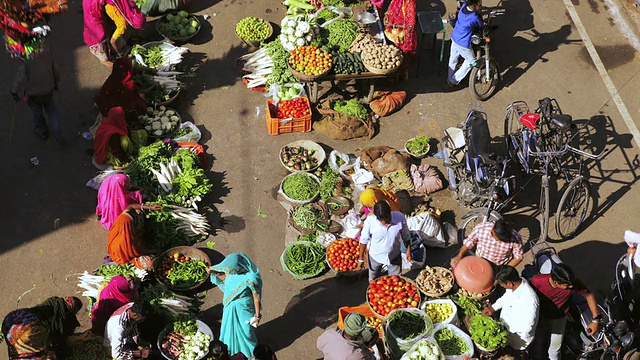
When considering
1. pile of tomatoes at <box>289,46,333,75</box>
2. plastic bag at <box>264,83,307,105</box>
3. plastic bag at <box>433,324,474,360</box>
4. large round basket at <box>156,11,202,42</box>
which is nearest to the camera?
plastic bag at <box>433,324,474,360</box>

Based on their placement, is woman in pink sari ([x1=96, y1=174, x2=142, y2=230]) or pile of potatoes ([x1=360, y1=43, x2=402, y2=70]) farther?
pile of potatoes ([x1=360, y1=43, x2=402, y2=70])

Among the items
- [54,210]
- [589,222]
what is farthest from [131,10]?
[589,222]

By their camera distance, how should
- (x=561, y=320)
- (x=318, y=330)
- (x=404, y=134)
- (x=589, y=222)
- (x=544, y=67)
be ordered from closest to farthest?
(x=561, y=320)
(x=318, y=330)
(x=589, y=222)
(x=404, y=134)
(x=544, y=67)

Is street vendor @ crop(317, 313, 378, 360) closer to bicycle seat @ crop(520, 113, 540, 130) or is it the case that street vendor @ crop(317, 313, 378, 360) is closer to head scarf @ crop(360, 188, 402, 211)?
head scarf @ crop(360, 188, 402, 211)

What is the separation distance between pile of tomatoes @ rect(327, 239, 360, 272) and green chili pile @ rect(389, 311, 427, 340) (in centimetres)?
117

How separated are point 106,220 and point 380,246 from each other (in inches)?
153

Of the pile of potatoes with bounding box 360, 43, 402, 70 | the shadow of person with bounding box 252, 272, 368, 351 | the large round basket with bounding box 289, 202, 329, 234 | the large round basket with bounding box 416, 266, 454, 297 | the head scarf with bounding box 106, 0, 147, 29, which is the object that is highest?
the head scarf with bounding box 106, 0, 147, 29

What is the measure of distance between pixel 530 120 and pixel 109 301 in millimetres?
6114

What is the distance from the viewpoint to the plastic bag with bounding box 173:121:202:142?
10434 millimetres

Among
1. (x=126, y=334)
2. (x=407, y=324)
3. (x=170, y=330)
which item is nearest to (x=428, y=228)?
(x=407, y=324)

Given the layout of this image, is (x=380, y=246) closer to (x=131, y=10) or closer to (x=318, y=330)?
(x=318, y=330)

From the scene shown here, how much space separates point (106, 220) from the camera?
9.22 meters

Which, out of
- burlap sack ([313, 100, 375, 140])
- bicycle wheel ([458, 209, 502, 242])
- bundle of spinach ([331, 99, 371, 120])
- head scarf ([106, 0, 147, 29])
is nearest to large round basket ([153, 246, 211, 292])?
burlap sack ([313, 100, 375, 140])

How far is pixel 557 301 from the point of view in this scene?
7.74 m
